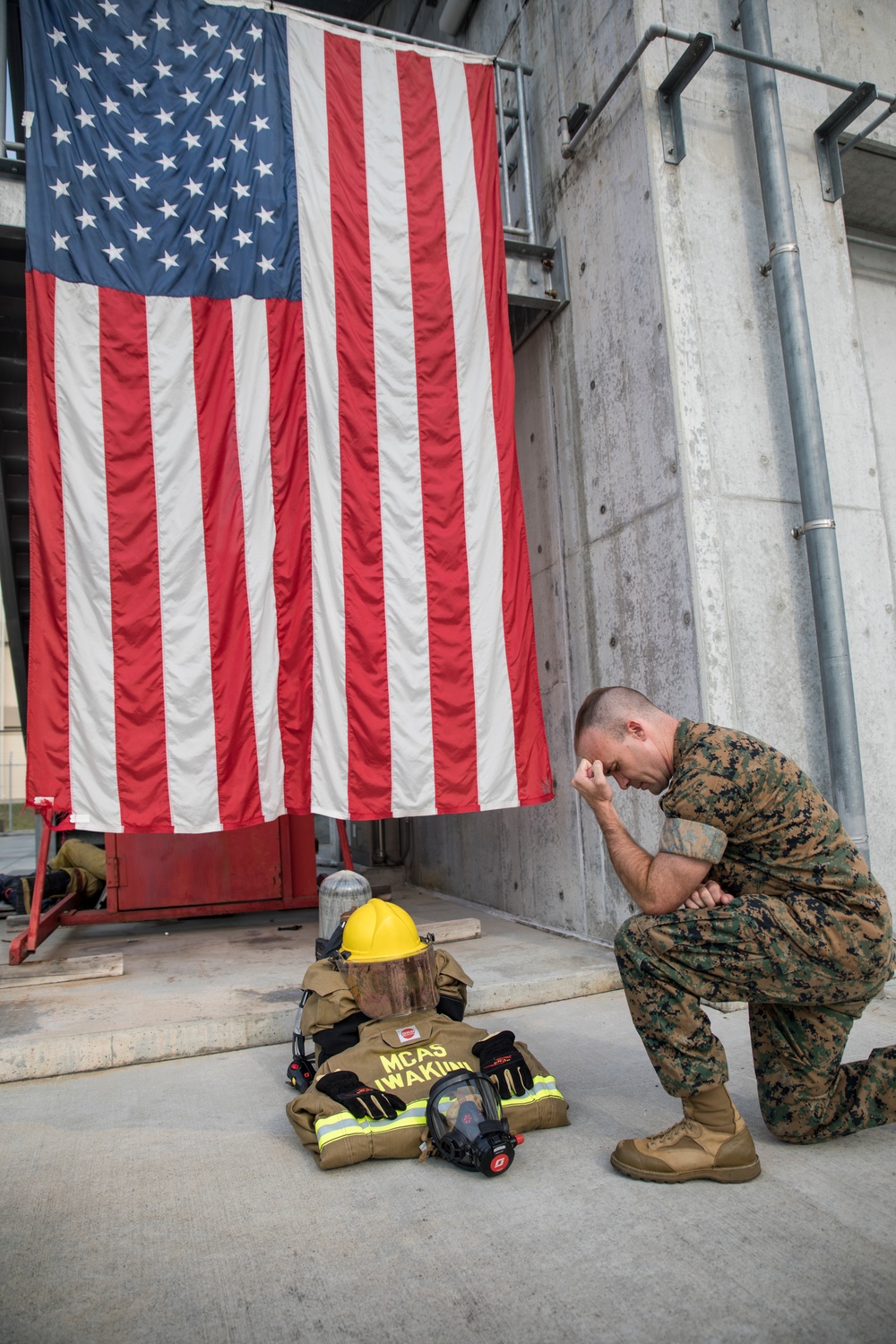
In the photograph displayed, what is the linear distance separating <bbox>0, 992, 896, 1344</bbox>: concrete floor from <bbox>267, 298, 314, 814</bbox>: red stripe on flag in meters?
1.87

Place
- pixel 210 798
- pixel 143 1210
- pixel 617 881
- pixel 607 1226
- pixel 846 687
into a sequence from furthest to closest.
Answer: pixel 617 881 < pixel 210 798 < pixel 846 687 < pixel 143 1210 < pixel 607 1226

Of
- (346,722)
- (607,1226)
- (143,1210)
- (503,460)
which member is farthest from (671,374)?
(143,1210)

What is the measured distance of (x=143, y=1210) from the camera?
7.20 feet

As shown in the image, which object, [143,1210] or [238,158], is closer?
[143,1210]

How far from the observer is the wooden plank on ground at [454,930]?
16.5ft

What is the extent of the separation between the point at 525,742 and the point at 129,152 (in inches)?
145

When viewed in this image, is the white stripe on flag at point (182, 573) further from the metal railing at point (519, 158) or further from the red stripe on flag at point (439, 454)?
the metal railing at point (519, 158)

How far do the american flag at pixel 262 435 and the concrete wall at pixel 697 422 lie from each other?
50cm

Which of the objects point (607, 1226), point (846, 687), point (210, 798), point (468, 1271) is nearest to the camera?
point (468, 1271)

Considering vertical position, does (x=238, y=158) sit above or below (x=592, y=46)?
below

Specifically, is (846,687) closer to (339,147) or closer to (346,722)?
(346,722)

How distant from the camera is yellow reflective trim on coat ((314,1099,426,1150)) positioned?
240 cm

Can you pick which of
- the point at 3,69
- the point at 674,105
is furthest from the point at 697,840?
the point at 3,69

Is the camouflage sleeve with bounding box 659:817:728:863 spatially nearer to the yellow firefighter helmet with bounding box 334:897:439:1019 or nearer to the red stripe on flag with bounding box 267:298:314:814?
the yellow firefighter helmet with bounding box 334:897:439:1019
